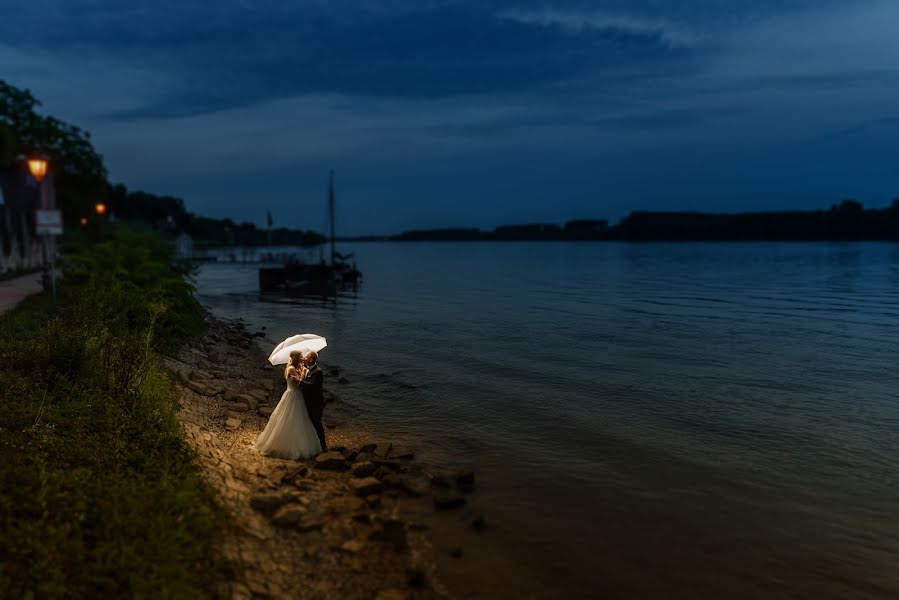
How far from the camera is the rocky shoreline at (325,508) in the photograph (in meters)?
6.03

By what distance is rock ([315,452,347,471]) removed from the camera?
29.5 ft

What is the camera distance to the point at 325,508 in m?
7.59

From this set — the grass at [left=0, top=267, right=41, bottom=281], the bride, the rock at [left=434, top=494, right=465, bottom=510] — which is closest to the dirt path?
the grass at [left=0, top=267, right=41, bottom=281]

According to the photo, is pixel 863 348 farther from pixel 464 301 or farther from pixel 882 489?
pixel 464 301

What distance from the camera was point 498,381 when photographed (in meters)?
16.9

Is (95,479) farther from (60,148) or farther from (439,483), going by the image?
(60,148)

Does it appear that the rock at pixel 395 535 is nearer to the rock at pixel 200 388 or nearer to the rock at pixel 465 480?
the rock at pixel 465 480

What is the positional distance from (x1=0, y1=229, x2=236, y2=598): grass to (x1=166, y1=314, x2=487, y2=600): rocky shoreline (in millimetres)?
434

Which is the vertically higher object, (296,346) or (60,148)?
(60,148)

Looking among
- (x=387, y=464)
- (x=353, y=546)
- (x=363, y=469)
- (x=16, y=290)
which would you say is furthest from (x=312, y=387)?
(x=16, y=290)

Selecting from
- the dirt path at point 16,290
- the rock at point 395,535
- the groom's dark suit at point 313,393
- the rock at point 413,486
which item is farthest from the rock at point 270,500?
the dirt path at point 16,290

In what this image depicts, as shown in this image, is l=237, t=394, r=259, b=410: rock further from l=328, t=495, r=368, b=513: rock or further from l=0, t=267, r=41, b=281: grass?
l=0, t=267, r=41, b=281: grass

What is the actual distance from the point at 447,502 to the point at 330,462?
6.45 ft

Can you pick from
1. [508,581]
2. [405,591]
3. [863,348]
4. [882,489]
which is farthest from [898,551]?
[863,348]
